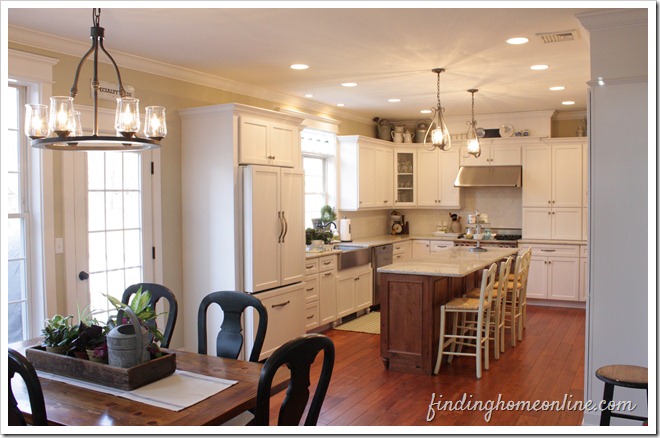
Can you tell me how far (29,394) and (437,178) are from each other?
717cm

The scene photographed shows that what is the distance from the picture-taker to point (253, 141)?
16.7 feet

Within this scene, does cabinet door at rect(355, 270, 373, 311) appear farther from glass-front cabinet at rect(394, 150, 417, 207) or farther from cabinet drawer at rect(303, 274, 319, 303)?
glass-front cabinet at rect(394, 150, 417, 207)

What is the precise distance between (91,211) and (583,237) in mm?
5948

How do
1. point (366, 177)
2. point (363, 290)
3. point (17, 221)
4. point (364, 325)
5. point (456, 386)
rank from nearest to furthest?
point (17, 221), point (456, 386), point (364, 325), point (363, 290), point (366, 177)

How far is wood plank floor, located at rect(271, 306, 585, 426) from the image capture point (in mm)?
3814

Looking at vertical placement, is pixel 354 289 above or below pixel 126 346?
below

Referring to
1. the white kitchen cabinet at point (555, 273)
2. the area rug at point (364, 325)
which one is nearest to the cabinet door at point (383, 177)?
the area rug at point (364, 325)

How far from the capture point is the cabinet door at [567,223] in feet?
25.0

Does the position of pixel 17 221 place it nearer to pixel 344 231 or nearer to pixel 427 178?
pixel 344 231

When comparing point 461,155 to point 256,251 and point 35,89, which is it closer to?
point 256,251

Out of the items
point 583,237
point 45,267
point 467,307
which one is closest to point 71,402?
point 45,267

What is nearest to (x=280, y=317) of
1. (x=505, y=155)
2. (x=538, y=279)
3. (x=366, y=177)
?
(x=366, y=177)

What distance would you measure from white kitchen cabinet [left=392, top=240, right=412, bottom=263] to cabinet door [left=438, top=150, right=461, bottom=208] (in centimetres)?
86

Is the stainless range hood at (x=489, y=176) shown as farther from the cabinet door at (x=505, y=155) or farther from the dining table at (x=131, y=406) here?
the dining table at (x=131, y=406)
